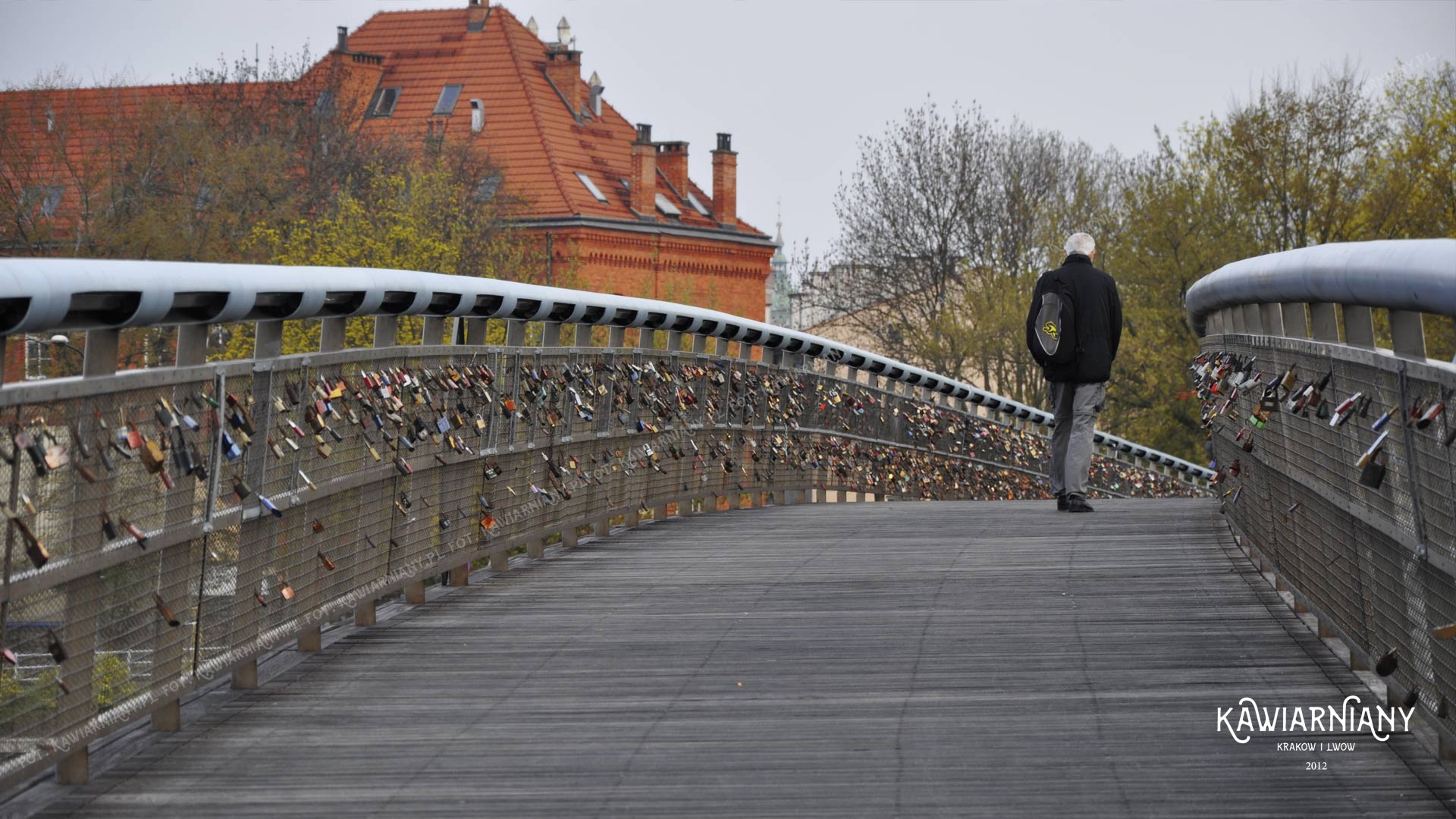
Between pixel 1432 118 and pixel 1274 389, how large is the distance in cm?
5213

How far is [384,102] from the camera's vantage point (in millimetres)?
83062

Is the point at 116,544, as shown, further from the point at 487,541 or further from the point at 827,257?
the point at 827,257

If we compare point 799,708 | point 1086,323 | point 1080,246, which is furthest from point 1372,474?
point 1080,246

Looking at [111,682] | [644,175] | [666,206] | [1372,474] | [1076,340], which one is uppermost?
[644,175]

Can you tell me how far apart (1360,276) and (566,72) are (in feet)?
269

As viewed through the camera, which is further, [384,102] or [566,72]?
[566,72]

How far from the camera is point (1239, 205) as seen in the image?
6041 cm

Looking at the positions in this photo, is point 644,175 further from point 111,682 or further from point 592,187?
point 111,682

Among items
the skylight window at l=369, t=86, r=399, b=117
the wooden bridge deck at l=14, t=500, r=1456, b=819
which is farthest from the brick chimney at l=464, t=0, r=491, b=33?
the wooden bridge deck at l=14, t=500, r=1456, b=819

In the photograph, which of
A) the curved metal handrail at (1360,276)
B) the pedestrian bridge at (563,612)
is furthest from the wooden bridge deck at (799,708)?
the curved metal handrail at (1360,276)

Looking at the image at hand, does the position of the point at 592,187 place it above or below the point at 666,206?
above

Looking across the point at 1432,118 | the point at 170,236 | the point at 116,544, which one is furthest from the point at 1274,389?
the point at 1432,118

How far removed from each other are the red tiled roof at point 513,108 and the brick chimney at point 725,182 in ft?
1.63

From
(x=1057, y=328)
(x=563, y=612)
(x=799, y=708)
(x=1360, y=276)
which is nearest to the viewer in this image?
(x=1360, y=276)
